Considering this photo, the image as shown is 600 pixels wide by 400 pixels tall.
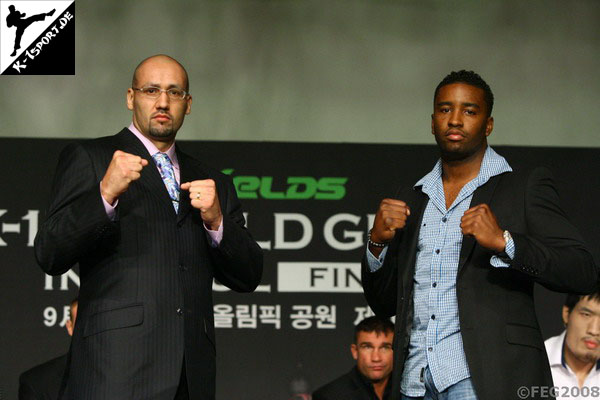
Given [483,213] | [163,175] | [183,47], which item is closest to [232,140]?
[183,47]

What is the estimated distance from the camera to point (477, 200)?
10.0ft

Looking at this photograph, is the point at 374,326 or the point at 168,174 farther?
the point at 374,326

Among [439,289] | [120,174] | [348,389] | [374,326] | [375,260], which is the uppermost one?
[120,174]

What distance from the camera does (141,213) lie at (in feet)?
9.66

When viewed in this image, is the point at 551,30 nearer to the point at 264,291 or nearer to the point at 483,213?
the point at 264,291

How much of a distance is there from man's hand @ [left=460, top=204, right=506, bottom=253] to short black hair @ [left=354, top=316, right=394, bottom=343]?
2414 mm

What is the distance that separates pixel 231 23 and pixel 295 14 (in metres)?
0.39

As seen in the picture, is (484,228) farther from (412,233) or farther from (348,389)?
(348,389)

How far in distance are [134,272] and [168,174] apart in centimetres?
37

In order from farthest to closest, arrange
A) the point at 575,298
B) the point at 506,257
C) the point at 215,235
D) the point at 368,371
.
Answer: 1. the point at 575,298
2. the point at 368,371
3. the point at 215,235
4. the point at 506,257

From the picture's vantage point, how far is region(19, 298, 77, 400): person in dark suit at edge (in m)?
4.82

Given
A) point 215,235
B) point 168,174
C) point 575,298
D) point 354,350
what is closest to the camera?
point 215,235

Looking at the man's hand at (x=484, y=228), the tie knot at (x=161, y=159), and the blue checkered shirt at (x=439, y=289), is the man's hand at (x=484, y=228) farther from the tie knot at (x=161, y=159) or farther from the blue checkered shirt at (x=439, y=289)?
the tie knot at (x=161, y=159)

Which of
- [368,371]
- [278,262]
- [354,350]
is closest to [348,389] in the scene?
[368,371]
